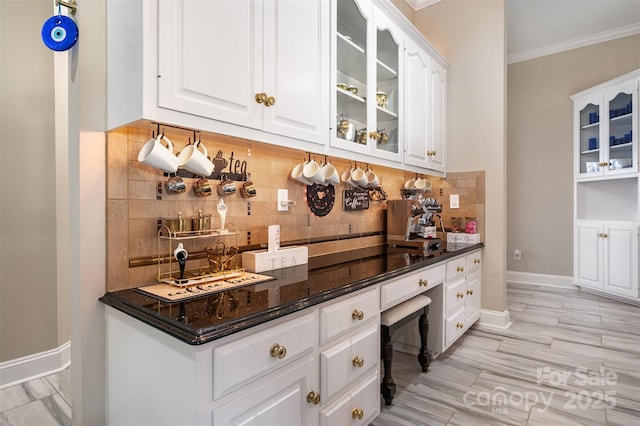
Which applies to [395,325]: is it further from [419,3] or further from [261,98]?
[419,3]

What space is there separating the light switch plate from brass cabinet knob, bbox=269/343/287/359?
265cm

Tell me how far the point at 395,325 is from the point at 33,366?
2.35 m

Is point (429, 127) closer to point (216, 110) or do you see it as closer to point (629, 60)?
point (216, 110)

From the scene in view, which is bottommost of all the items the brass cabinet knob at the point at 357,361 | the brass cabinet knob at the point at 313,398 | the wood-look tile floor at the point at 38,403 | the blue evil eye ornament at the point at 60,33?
the wood-look tile floor at the point at 38,403

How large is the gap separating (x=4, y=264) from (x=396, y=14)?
9.82 ft

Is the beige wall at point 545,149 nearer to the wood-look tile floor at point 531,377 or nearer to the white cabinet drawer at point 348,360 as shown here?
the wood-look tile floor at point 531,377

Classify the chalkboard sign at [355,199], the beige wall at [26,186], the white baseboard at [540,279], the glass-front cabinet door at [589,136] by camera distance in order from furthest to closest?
1. the white baseboard at [540,279]
2. the glass-front cabinet door at [589,136]
3. the chalkboard sign at [355,199]
4. the beige wall at [26,186]

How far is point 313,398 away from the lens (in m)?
1.24

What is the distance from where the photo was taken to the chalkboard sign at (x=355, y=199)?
2.47m

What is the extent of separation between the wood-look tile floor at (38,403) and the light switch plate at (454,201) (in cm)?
322

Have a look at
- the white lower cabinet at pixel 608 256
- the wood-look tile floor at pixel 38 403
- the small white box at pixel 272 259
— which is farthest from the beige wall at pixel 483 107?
the wood-look tile floor at pixel 38 403

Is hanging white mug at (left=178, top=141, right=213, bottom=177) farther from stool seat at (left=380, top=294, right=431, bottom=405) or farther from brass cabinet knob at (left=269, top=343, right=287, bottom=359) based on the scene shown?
stool seat at (left=380, top=294, right=431, bottom=405)

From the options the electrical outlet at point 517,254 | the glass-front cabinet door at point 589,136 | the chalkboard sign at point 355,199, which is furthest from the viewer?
the electrical outlet at point 517,254

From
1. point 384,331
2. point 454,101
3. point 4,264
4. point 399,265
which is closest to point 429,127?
point 454,101
